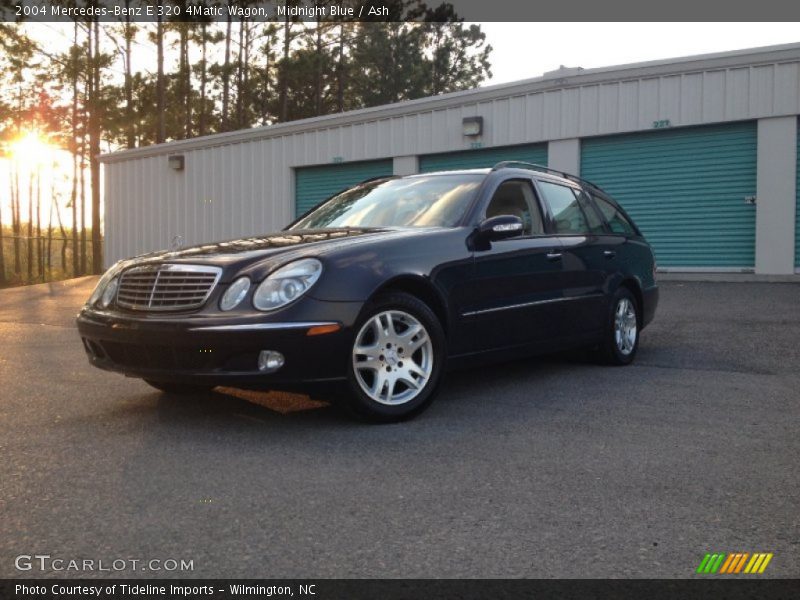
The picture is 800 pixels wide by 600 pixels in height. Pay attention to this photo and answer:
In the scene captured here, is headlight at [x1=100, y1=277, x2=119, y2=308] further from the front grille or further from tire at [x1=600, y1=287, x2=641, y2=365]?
tire at [x1=600, y1=287, x2=641, y2=365]

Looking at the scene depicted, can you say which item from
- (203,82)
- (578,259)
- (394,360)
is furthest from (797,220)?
(203,82)

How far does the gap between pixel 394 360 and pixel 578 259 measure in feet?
7.47

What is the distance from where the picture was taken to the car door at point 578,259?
641cm

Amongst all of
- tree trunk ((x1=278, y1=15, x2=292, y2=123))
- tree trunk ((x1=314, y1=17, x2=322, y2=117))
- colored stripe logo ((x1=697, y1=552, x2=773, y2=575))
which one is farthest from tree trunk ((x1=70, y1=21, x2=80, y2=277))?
colored stripe logo ((x1=697, y1=552, x2=773, y2=575))

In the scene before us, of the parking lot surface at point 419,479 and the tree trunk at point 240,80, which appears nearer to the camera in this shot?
the parking lot surface at point 419,479

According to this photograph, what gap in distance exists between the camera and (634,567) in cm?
270

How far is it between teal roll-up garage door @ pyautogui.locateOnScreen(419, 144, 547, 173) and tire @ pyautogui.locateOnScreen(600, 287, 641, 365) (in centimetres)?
862

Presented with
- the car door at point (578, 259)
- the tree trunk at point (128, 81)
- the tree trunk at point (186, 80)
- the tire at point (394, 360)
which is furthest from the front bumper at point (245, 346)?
the tree trunk at point (186, 80)

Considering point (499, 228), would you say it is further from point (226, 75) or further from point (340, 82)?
point (340, 82)

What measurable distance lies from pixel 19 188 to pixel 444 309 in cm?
4720

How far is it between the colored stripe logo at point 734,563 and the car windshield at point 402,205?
10.2ft

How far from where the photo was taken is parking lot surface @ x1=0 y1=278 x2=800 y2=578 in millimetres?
2809

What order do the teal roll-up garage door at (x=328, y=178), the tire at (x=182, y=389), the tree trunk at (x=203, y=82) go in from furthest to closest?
the tree trunk at (x=203, y=82) → the teal roll-up garage door at (x=328, y=178) → the tire at (x=182, y=389)

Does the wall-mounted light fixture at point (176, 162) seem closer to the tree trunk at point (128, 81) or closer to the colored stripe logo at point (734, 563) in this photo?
the tree trunk at point (128, 81)
